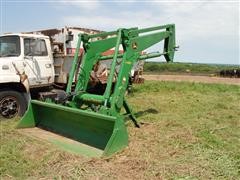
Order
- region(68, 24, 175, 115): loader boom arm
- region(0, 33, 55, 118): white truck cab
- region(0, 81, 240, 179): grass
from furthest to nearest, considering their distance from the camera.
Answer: region(0, 33, 55, 118): white truck cab → region(68, 24, 175, 115): loader boom arm → region(0, 81, 240, 179): grass

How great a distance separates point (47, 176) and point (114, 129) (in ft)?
4.10

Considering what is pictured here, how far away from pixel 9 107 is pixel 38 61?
4.62 ft

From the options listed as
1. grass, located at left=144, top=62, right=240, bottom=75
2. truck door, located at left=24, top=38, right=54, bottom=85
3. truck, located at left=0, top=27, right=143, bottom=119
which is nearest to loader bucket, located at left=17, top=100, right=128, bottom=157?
truck, located at left=0, top=27, right=143, bottom=119

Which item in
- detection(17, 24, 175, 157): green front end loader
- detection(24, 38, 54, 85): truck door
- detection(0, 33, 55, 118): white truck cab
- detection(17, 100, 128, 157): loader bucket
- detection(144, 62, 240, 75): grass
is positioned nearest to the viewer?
detection(17, 100, 128, 157): loader bucket

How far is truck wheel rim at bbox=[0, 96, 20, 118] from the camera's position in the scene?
341 inches

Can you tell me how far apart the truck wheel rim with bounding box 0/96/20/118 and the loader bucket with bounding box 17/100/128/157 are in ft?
4.04

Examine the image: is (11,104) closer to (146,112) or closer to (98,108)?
(98,108)

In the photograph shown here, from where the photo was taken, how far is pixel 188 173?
5020 mm

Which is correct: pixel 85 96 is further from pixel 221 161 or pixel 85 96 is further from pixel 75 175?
pixel 221 161

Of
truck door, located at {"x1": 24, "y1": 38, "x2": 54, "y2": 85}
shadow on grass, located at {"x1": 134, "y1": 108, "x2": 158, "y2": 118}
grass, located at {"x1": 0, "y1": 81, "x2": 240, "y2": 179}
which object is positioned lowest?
grass, located at {"x1": 0, "y1": 81, "x2": 240, "y2": 179}

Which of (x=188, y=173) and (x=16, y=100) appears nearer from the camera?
(x=188, y=173)

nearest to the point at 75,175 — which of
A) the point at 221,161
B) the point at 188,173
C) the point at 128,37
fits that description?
the point at 188,173

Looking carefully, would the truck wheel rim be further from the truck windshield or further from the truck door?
the truck windshield

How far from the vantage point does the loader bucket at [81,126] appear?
5.84 metres
